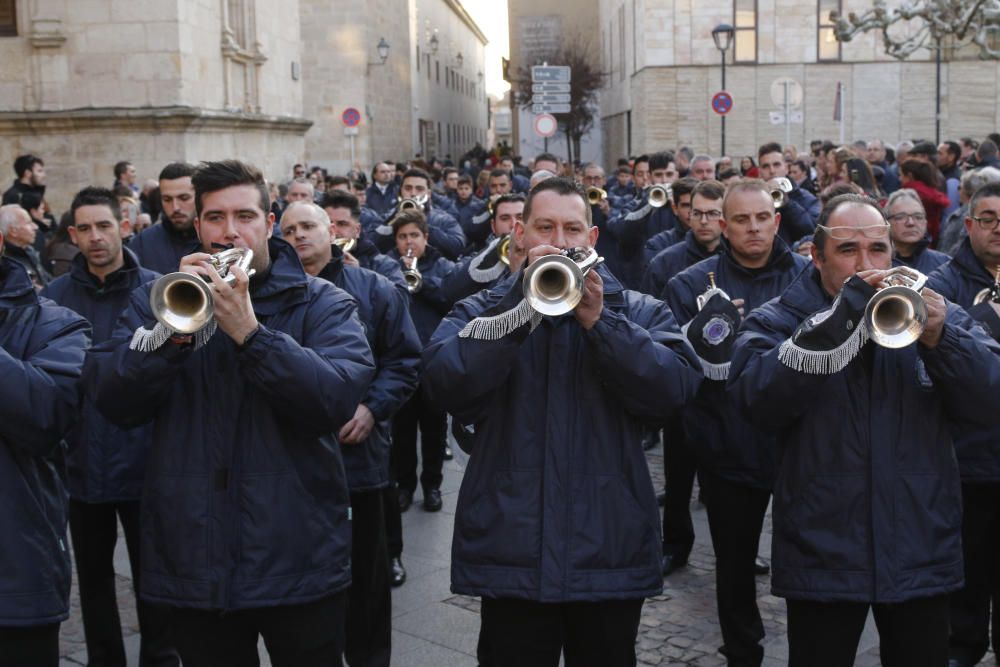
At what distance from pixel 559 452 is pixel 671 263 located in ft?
12.5

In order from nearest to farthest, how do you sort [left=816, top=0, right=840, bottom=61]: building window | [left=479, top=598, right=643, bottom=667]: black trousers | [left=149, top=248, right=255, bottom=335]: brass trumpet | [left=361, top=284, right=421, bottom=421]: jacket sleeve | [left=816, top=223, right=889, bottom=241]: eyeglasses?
[left=149, top=248, right=255, bottom=335]: brass trumpet
[left=479, top=598, right=643, bottom=667]: black trousers
[left=816, top=223, right=889, bottom=241]: eyeglasses
[left=361, top=284, right=421, bottom=421]: jacket sleeve
[left=816, top=0, right=840, bottom=61]: building window

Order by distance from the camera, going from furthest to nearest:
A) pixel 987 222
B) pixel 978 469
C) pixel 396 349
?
pixel 396 349 < pixel 987 222 < pixel 978 469

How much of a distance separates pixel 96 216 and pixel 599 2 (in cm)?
5357

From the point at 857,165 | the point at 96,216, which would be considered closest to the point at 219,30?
the point at 857,165

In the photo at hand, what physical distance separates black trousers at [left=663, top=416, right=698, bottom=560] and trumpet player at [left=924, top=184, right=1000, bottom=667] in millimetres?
1829

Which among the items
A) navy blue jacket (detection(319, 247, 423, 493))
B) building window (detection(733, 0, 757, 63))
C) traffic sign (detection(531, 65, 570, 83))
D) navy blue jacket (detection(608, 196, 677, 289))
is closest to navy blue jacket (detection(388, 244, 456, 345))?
navy blue jacket (detection(319, 247, 423, 493))

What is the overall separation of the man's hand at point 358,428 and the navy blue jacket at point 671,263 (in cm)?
250

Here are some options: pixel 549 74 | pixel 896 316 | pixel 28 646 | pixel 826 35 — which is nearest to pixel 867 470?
pixel 896 316

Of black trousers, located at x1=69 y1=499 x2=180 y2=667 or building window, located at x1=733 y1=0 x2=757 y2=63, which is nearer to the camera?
black trousers, located at x1=69 y1=499 x2=180 y2=667

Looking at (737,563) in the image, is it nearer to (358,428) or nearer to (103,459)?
(358,428)

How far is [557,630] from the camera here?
395 cm

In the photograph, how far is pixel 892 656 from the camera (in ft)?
13.3

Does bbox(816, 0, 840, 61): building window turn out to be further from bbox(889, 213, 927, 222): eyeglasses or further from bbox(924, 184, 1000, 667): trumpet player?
bbox(924, 184, 1000, 667): trumpet player

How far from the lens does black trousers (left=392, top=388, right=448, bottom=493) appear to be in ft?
27.6
